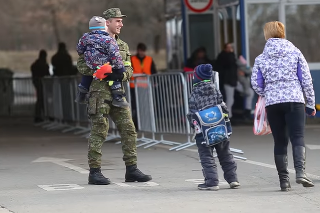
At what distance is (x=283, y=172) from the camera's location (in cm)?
872

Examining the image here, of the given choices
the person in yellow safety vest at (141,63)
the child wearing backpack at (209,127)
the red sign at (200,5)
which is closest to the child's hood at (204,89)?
the child wearing backpack at (209,127)

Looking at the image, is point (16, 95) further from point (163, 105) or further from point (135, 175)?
point (135, 175)

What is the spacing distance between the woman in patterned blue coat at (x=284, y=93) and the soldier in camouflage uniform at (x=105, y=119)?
1.49 meters

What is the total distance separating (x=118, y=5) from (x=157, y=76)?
22.7 m

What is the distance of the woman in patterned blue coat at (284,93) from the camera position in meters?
8.70

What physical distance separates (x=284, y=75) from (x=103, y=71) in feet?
6.17

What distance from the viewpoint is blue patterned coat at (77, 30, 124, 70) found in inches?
359

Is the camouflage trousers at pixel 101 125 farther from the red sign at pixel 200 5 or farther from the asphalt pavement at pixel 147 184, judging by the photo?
the red sign at pixel 200 5

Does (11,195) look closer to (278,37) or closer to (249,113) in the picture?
(278,37)

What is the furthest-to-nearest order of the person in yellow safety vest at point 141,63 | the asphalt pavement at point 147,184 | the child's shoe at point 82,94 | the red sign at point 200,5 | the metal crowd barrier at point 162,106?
the red sign at point 200,5, the person in yellow safety vest at point 141,63, the metal crowd barrier at point 162,106, the child's shoe at point 82,94, the asphalt pavement at point 147,184

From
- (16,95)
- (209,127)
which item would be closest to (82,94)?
(209,127)

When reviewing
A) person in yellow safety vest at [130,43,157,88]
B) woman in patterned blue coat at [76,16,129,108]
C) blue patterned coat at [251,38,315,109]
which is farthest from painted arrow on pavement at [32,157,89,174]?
person in yellow safety vest at [130,43,157,88]

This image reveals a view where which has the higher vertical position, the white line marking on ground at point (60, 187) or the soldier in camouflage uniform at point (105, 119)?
the soldier in camouflage uniform at point (105, 119)

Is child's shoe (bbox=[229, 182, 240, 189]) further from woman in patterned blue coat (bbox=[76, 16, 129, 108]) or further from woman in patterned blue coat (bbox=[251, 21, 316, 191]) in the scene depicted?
woman in patterned blue coat (bbox=[76, 16, 129, 108])
